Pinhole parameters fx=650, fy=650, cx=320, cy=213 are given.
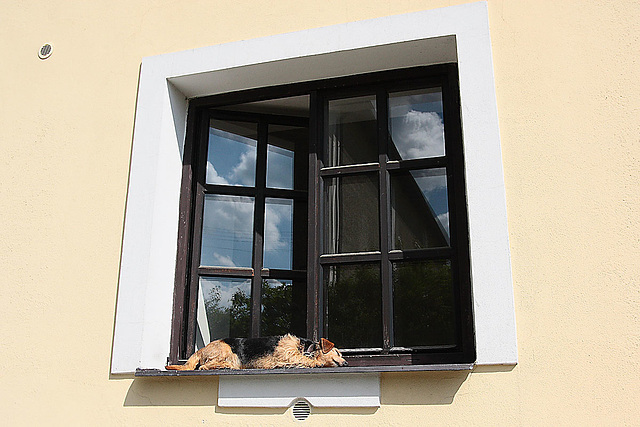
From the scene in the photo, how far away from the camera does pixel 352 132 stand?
359 cm

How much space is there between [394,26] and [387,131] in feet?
1.75

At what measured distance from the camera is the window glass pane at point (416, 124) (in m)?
3.38

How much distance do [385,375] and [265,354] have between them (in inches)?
24.9

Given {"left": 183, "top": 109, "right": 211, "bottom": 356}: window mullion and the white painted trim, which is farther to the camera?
{"left": 183, "top": 109, "right": 211, "bottom": 356}: window mullion

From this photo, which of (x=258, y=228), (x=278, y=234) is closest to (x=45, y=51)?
(x=258, y=228)

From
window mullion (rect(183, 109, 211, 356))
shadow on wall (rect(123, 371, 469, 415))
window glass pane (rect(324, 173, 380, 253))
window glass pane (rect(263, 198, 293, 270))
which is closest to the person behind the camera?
shadow on wall (rect(123, 371, 469, 415))

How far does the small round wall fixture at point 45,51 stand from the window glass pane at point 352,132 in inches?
70.8

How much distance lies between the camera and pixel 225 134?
3924mm

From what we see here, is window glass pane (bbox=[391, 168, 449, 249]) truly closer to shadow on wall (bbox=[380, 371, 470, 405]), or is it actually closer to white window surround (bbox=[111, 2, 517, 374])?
white window surround (bbox=[111, 2, 517, 374])

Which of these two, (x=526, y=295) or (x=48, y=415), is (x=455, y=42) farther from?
(x=48, y=415)

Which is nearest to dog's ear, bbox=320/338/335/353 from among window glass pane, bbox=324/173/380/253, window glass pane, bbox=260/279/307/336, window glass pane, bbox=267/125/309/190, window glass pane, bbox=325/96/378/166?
window glass pane, bbox=324/173/380/253

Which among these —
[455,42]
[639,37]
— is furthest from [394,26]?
[639,37]

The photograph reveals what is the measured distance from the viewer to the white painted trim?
2.89m

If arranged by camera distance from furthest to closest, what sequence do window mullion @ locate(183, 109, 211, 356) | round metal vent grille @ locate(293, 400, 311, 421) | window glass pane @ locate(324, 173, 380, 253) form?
window mullion @ locate(183, 109, 211, 356) → window glass pane @ locate(324, 173, 380, 253) → round metal vent grille @ locate(293, 400, 311, 421)
